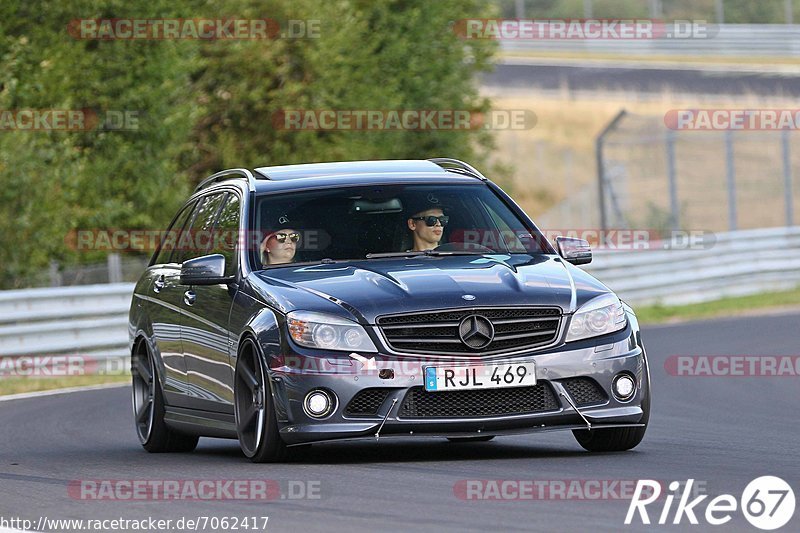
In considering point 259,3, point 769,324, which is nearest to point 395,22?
point 259,3

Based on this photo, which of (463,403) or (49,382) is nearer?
(463,403)

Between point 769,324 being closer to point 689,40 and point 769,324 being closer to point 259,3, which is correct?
point 259,3

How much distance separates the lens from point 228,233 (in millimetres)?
10789

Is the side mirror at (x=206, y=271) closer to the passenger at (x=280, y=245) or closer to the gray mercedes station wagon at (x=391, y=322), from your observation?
the gray mercedes station wagon at (x=391, y=322)

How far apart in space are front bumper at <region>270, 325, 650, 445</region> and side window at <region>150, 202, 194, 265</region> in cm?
306

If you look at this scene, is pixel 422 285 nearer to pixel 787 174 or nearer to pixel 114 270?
pixel 114 270

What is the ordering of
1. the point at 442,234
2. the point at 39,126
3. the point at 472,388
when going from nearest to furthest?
the point at 472,388 → the point at 442,234 → the point at 39,126

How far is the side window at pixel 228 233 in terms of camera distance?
1048 centimetres

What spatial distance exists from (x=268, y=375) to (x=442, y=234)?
160cm

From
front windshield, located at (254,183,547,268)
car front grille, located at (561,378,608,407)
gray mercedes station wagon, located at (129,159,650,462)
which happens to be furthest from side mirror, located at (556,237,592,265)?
car front grille, located at (561,378,608,407)

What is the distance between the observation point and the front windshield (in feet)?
33.6

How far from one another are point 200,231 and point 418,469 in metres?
3.10

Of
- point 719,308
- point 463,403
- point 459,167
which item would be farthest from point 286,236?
point 719,308

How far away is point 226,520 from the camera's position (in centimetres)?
744
